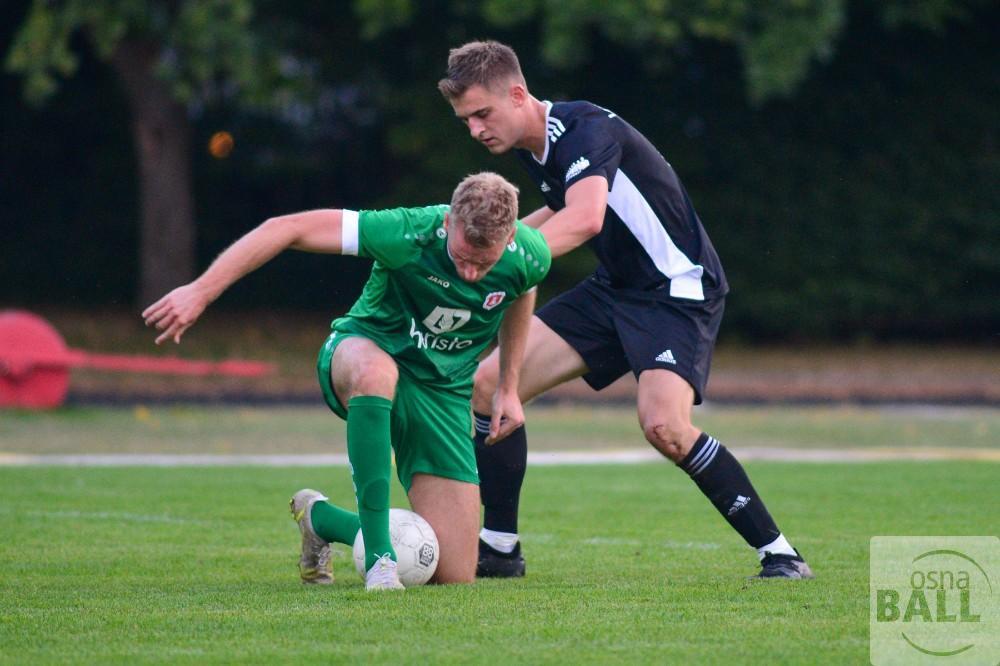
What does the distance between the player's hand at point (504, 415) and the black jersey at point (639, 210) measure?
79cm

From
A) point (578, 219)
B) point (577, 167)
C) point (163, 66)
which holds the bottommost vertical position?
point (578, 219)

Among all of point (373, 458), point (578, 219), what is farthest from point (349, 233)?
point (578, 219)

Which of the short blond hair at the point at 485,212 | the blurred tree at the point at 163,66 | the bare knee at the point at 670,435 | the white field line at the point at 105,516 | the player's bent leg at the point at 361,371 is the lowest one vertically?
the white field line at the point at 105,516

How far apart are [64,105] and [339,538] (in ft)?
73.3

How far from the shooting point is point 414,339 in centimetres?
613

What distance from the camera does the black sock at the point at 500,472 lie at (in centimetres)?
666

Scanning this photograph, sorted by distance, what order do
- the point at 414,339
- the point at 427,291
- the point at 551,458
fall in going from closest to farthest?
the point at 427,291 → the point at 414,339 → the point at 551,458

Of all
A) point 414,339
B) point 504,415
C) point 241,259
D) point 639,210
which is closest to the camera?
point 241,259

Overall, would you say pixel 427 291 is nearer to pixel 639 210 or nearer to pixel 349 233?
pixel 349 233

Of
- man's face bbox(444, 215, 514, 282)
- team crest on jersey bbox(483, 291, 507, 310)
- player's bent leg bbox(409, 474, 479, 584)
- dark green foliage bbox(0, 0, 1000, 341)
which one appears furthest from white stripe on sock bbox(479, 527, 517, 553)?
dark green foliage bbox(0, 0, 1000, 341)

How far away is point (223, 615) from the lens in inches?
201

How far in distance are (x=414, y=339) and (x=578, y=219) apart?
2.67 feet

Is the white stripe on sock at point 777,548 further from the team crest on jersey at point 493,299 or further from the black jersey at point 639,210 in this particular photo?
the team crest on jersey at point 493,299

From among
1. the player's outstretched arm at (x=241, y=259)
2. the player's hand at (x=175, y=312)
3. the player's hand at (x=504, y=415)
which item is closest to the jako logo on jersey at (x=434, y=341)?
the player's hand at (x=504, y=415)
